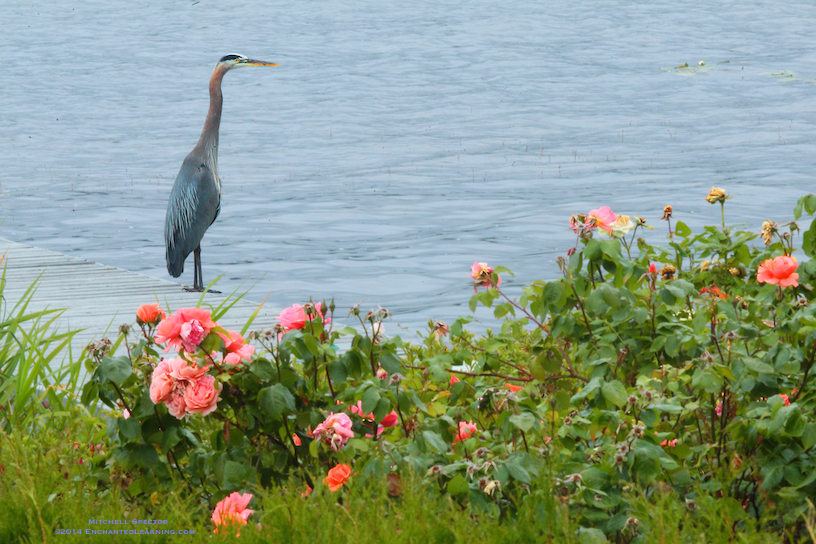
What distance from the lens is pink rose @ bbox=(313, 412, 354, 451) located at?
8.64 feet

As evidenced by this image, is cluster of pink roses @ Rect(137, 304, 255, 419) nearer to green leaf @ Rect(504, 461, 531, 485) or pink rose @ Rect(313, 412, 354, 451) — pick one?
pink rose @ Rect(313, 412, 354, 451)

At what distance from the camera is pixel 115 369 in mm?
2789

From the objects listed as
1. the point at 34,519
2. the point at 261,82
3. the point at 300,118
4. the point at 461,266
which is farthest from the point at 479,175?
the point at 261,82

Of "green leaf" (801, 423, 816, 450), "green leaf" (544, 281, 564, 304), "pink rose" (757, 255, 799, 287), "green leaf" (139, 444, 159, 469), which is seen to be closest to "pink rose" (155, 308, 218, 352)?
"green leaf" (139, 444, 159, 469)

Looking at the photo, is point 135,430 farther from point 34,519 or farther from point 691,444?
point 691,444

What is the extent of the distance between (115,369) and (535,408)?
1178 millimetres

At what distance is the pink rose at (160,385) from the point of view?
272 cm

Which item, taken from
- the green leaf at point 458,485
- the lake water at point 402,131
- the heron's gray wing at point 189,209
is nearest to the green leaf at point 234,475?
the green leaf at point 458,485

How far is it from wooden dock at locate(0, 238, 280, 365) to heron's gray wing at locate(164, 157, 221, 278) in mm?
866

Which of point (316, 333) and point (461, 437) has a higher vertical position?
point (316, 333)

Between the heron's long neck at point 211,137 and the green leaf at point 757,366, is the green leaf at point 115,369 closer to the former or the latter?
the green leaf at point 757,366

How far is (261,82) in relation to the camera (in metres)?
46.4

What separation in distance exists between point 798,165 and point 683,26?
40.5 m

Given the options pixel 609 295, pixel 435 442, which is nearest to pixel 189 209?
pixel 609 295
